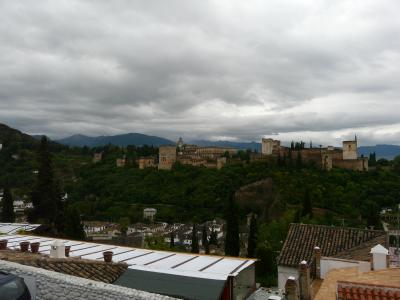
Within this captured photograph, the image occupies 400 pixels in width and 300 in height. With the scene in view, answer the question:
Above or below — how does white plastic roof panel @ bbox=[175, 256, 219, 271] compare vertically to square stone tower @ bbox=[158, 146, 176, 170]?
below

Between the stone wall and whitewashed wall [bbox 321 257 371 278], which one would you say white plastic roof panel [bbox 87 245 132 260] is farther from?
whitewashed wall [bbox 321 257 371 278]

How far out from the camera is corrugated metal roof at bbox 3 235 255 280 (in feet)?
27.1

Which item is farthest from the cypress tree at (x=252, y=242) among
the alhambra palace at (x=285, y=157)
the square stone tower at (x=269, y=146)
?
the square stone tower at (x=269, y=146)

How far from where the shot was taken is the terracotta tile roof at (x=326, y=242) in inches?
548

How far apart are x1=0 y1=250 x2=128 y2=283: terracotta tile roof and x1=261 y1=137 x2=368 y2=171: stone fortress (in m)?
76.3

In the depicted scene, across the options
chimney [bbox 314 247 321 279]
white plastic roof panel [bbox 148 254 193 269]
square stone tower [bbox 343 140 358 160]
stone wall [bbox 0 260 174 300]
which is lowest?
chimney [bbox 314 247 321 279]

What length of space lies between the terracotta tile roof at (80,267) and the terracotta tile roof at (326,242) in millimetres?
7911

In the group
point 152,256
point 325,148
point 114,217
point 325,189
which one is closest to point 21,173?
point 114,217

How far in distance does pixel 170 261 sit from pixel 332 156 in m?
82.6

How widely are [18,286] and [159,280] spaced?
3.62 m

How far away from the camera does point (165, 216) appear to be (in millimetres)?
70188

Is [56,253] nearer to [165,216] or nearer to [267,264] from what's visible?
[267,264]

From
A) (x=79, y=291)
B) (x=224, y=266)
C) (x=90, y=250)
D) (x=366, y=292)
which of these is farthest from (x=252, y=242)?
(x=79, y=291)

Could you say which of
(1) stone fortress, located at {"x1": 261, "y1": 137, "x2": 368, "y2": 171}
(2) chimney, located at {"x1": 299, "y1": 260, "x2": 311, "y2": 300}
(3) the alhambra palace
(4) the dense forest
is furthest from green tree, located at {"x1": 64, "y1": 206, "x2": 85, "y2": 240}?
(1) stone fortress, located at {"x1": 261, "y1": 137, "x2": 368, "y2": 171}
